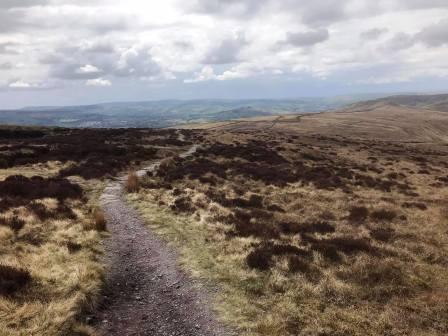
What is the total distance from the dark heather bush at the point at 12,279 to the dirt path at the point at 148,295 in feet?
8.36

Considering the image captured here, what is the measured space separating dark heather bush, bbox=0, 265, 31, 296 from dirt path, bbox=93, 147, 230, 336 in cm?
255

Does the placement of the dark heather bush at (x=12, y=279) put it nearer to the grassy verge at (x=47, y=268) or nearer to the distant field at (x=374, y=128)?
the grassy verge at (x=47, y=268)

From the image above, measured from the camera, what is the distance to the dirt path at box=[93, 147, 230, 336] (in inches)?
413

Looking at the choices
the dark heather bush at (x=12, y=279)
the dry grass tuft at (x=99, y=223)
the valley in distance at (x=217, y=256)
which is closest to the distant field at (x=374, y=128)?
the valley in distance at (x=217, y=256)

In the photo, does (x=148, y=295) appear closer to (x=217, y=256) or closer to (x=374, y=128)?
(x=217, y=256)

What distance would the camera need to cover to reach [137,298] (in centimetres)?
1218

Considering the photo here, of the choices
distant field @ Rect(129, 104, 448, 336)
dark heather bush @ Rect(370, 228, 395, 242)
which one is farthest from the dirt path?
dark heather bush @ Rect(370, 228, 395, 242)

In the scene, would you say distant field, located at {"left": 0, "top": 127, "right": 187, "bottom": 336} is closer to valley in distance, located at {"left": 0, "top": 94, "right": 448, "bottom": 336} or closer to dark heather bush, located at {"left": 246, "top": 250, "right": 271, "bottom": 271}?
valley in distance, located at {"left": 0, "top": 94, "right": 448, "bottom": 336}

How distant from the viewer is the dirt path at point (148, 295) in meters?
10.5

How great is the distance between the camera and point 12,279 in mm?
11789

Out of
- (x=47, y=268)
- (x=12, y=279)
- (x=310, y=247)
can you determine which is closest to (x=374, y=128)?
(x=310, y=247)

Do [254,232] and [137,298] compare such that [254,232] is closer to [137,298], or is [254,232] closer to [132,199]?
[137,298]

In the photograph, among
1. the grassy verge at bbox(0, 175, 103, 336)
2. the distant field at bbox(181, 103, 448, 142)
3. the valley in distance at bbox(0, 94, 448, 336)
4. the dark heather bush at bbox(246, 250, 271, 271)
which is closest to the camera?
the grassy verge at bbox(0, 175, 103, 336)

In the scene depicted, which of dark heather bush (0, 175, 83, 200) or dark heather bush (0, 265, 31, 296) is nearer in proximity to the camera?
dark heather bush (0, 265, 31, 296)
